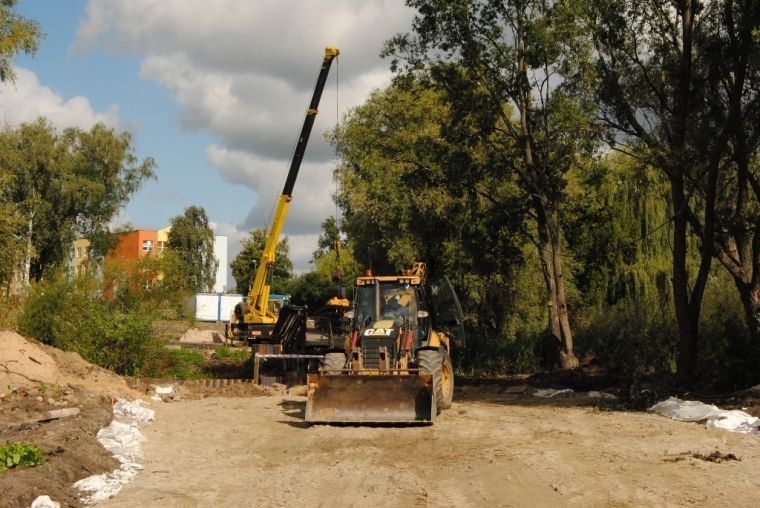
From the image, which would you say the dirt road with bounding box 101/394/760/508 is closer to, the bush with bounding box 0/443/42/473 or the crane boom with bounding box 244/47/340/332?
the bush with bounding box 0/443/42/473

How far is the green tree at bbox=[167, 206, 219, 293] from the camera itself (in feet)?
260

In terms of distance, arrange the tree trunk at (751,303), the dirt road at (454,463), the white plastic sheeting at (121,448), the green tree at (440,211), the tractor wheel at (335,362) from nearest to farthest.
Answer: the dirt road at (454,463)
the white plastic sheeting at (121,448)
the tractor wheel at (335,362)
the tree trunk at (751,303)
the green tree at (440,211)

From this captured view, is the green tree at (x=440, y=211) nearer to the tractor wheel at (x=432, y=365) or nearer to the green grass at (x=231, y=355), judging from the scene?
the green grass at (x=231, y=355)

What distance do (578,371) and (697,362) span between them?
3641 millimetres

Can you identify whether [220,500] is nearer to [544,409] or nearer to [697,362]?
[544,409]

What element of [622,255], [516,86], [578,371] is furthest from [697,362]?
[622,255]

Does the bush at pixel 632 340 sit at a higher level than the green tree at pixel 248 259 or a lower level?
lower

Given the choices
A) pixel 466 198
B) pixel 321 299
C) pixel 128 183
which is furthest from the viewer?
pixel 321 299

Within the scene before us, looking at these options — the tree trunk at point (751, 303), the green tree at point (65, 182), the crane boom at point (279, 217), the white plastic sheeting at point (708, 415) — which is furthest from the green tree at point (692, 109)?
the green tree at point (65, 182)

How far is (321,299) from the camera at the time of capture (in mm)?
65250

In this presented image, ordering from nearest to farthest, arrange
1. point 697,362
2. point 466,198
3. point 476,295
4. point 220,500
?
point 220,500, point 697,362, point 466,198, point 476,295

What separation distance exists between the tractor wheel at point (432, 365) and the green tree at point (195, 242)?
64.8 metres

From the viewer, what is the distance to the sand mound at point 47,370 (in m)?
17.3

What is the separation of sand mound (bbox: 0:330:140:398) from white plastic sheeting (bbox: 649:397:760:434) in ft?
36.4
